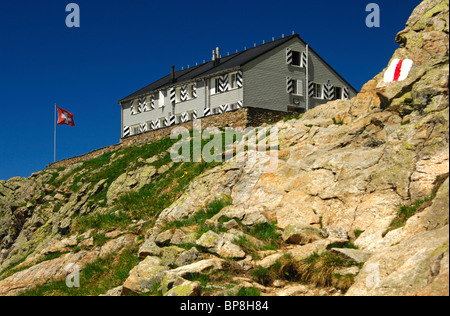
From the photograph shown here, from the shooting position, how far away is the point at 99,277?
73.9 ft

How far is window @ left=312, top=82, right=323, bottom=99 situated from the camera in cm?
5285

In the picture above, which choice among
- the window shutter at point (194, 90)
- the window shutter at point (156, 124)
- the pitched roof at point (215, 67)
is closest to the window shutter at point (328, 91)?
the pitched roof at point (215, 67)

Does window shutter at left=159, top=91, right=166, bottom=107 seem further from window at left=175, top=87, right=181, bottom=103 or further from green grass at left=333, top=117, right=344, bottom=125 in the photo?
green grass at left=333, top=117, right=344, bottom=125

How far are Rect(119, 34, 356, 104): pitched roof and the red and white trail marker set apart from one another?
87.8ft

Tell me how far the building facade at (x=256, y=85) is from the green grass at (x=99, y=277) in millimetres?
23913

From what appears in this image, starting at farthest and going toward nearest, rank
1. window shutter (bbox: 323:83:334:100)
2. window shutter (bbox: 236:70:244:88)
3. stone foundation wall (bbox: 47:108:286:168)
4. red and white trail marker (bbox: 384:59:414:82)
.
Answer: window shutter (bbox: 323:83:334:100), window shutter (bbox: 236:70:244:88), stone foundation wall (bbox: 47:108:286:168), red and white trail marker (bbox: 384:59:414:82)

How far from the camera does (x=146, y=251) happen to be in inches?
750

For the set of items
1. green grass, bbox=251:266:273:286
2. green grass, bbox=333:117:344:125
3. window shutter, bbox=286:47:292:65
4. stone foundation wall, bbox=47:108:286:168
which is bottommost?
green grass, bbox=251:266:273:286

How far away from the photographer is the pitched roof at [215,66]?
50438 mm

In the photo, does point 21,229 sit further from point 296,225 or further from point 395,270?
point 395,270

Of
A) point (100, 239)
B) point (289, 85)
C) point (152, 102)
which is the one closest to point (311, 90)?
point (289, 85)

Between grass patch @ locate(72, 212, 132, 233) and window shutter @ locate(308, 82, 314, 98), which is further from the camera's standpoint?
window shutter @ locate(308, 82, 314, 98)

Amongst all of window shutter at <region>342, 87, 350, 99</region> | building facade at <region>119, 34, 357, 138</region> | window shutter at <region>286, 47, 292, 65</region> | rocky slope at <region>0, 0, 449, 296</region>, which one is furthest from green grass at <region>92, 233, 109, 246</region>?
window shutter at <region>342, 87, 350, 99</region>
